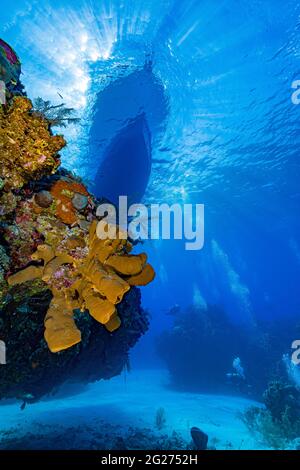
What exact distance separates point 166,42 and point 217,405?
19519 millimetres

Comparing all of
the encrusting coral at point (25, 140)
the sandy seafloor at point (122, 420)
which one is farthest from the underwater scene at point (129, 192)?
the sandy seafloor at point (122, 420)

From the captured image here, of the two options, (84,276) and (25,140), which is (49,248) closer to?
(84,276)

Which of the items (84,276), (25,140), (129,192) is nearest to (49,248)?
(84,276)

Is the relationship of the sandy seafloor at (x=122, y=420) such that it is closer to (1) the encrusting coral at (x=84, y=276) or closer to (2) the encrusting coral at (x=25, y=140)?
(1) the encrusting coral at (x=84, y=276)

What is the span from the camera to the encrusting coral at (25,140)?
8.84 feet

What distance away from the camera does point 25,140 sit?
2738mm

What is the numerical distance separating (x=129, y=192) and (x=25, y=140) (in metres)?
14.0

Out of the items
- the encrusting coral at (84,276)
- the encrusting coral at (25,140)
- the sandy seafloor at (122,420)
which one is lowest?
the sandy seafloor at (122,420)

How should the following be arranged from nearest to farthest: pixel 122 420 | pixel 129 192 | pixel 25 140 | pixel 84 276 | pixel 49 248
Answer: pixel 25 140
pixel 84 276
pixel 49 248
pixel 122 420
pixel 129 192

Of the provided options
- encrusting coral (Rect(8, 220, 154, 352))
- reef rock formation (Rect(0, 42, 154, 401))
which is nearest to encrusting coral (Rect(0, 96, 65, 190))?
reef rock formation (Rect(0, 42, 154, 401))

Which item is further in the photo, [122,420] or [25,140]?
[122,420]
